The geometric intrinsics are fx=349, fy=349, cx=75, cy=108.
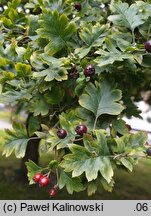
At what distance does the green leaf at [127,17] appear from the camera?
2033 millimetres

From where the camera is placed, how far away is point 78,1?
8.56 feet

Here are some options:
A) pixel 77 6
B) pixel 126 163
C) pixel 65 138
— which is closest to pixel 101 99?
pixel 65 138

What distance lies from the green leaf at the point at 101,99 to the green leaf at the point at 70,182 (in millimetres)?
376

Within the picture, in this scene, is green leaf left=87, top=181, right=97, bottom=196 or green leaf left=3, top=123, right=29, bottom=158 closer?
green leaf left=87, top=181, right=97, bottom=196

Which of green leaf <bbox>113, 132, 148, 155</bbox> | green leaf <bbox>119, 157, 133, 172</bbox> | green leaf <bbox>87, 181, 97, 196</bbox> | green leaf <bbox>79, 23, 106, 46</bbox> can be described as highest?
green leaf <bbox>79, 23, 106, 46</bbox>

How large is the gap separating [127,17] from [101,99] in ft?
1.69

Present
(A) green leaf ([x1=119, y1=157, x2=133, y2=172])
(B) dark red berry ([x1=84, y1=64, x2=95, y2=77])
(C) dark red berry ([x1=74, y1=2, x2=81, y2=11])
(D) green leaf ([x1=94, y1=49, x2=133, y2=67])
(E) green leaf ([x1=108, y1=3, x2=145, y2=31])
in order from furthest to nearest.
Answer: (C) dark red berry ([x1=74, y1=2, x2=81, y2=11]), (E) green leaf ([x1=108, y1=3, x2=145, y2=31]), (B) dark red berry ([x1=84, y1=64, x2=95, y2=77]), (D) green leaf ([x1=94, y1=49, x2=133, y2=67]), (A) green leaf ([x1=119, y1=157, x2=133, y2=172])

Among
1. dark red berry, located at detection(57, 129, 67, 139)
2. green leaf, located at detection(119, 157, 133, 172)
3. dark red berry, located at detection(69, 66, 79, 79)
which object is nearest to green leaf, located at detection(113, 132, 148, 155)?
green leaf, located at detection(119, 157, 133, 172)

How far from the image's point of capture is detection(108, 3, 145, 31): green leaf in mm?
2033

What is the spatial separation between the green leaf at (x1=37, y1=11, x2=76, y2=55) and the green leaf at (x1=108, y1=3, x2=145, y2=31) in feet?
0.89

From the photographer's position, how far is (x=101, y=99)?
2.01 meters

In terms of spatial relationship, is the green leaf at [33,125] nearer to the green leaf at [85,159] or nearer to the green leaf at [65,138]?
the green leaf at [65,138]

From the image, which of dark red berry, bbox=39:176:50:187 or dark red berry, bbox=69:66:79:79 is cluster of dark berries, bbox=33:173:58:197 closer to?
dark red berry, bbox=39:176:50:187

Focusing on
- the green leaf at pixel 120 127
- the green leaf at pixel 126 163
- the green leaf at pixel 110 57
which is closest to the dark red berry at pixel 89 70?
the green leaf at pixel 110 57
